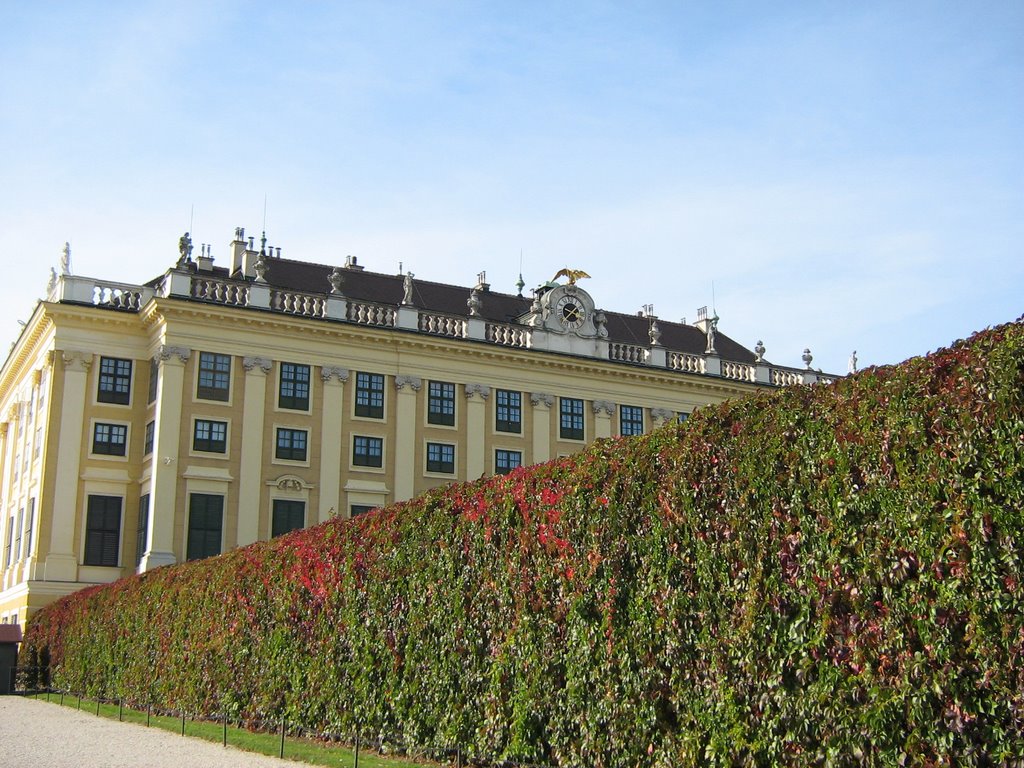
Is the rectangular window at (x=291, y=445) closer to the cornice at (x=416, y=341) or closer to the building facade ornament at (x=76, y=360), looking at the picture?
the cornice at (x=416, y=341)

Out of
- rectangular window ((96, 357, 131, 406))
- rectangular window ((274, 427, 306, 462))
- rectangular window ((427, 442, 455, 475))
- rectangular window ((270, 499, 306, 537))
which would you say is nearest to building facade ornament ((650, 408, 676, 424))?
rectangular window ((427, 442, 455, 475))

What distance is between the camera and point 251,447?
4728cm

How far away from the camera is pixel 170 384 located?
46375 millimetres

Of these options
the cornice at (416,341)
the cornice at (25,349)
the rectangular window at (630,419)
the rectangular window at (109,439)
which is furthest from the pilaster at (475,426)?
the cornice at (25,349)

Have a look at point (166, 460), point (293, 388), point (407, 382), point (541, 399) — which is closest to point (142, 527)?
point (166, 460)

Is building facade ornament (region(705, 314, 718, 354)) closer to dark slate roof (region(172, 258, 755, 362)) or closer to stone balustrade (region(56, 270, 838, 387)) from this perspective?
dark slate roof (region(172, 258, 755, 362))

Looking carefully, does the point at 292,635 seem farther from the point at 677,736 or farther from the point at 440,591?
the point at 677,736

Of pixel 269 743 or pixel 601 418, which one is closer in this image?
pixel 269 743

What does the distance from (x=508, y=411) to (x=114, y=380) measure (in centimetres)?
1739

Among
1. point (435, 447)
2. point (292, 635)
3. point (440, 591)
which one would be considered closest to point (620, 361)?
point (435, 447)

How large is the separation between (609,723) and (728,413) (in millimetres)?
4453

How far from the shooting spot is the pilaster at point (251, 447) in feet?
153

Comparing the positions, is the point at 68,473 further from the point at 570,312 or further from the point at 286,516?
the point at 570,312

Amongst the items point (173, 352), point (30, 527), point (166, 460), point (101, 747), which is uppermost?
point (173, 352)
